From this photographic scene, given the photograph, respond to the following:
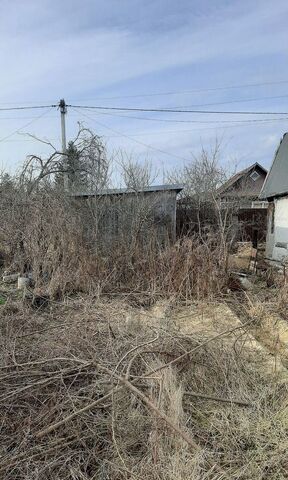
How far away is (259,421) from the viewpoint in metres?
3.93

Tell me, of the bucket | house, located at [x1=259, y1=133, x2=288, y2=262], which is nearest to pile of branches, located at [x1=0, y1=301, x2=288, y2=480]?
the bucket

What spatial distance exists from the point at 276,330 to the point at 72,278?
4.83 metres

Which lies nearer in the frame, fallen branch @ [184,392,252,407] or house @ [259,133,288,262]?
fallen branch @ [184,392,252,407]

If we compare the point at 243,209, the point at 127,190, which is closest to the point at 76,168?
the point at 127,190

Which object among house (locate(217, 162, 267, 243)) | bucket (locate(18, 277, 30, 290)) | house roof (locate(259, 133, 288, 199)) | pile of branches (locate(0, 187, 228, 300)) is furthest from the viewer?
house (locate(217, 162, 267, 243))

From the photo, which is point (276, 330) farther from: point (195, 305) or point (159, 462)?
point (159, 462)

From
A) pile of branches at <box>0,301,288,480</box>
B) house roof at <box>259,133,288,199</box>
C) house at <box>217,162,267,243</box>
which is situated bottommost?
pile of branches at <box>0,301,288,480</box>

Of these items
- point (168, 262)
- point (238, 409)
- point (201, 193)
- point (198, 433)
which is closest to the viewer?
point (198, 433)

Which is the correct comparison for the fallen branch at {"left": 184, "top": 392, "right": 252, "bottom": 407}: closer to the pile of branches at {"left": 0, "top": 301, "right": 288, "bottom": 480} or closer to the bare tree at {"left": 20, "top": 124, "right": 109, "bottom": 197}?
the pile of branches at {"left": 0, "top": 301, "right": 288, "bottom": 480}

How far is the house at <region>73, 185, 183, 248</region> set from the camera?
12430 millimetres

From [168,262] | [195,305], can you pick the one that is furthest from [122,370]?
[168,262]

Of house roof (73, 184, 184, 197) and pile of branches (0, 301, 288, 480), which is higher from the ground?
house roof (73, 184, 184, 197)

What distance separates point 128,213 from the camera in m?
14.3

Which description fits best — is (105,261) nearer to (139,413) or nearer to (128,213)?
(128,213)
